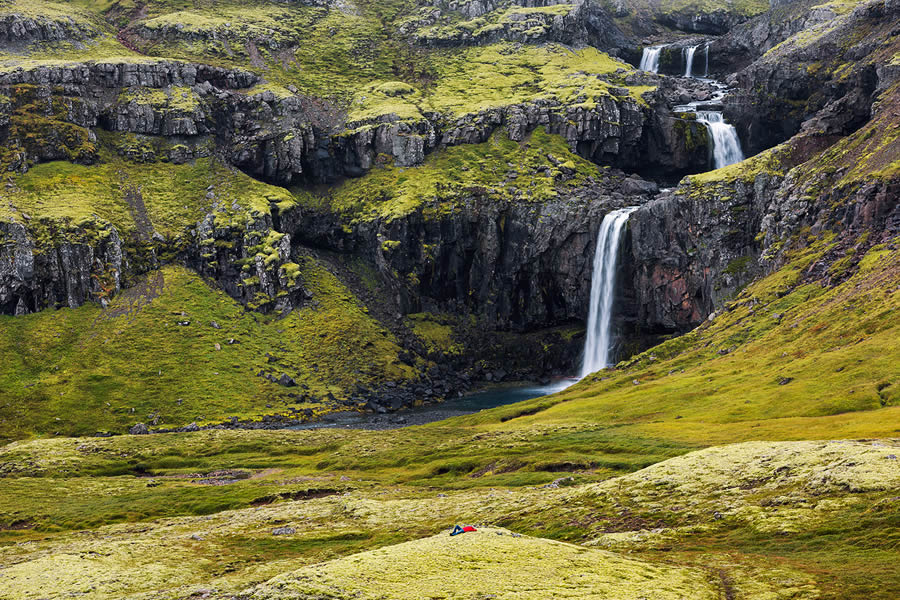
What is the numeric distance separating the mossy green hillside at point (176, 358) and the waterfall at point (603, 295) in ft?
151

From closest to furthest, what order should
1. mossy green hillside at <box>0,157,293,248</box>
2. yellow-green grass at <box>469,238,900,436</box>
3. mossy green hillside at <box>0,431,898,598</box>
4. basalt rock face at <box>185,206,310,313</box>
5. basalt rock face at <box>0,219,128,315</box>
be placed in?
mossy green hillside at <box>0,431,898,598</box>, yellow-green grass at <box>469,238,900,436</box>, basalt rock face at <box>0,219,128,315</box>, mossy green hillside at <box>0,157,293,248</box>, basalt rock face at <box>185,206,310,313</box>

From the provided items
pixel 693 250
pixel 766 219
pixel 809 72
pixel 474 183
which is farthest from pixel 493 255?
pixel 809 72

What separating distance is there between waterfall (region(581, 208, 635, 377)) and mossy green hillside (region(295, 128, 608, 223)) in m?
21.9

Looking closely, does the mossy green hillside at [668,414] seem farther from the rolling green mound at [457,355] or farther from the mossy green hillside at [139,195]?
the mossy green hillside at [139,195]

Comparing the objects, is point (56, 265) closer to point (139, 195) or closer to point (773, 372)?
point (139, 195)

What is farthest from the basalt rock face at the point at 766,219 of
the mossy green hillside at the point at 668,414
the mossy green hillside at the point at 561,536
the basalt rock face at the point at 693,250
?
the mossy green hillside at the point at 561,536

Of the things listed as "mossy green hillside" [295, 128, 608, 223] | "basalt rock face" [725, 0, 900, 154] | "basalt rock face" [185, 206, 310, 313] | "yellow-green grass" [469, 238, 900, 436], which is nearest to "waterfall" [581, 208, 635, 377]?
"mossy green hillside" [295, 128, 608, 223]

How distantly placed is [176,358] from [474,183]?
92.6m

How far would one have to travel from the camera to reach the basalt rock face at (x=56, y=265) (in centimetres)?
15075

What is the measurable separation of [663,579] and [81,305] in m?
158

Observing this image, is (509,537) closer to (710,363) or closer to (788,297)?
(710,363)

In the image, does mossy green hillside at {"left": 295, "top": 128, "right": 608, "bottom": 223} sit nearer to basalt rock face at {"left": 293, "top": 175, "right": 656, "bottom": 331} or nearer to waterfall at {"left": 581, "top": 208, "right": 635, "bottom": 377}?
basalt rock face at {"left": 293, "top": 175, "right": 656, "bottom": 331}

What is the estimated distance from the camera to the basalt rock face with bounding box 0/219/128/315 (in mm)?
150750

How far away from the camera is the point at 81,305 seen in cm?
15575
